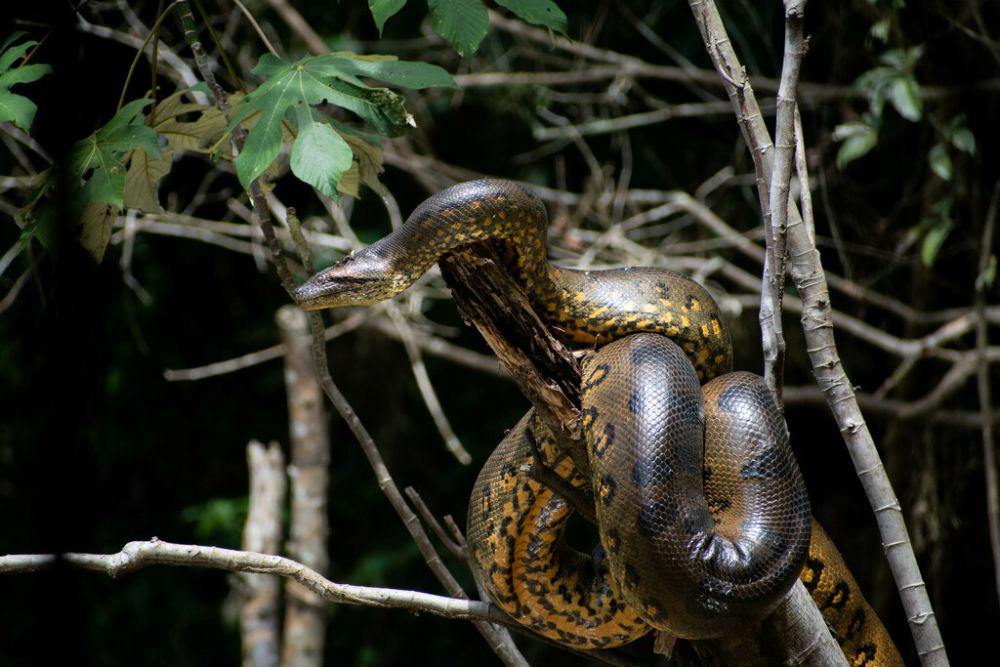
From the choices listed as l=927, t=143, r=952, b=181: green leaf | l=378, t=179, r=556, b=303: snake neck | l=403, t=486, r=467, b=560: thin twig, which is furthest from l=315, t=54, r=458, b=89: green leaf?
l=927, t=143, r=952, b=181: green leaf

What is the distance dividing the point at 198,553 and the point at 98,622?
5.00 m

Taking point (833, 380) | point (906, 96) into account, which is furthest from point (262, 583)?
point (906, 96)

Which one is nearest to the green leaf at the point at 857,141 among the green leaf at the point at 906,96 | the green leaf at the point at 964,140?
the green leaf at the point at 906,96

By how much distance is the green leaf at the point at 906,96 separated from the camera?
3.95 meters

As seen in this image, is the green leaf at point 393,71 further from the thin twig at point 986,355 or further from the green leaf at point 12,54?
the thin twig at point 986,355

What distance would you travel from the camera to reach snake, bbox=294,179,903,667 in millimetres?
1985

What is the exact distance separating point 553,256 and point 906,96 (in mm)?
2023

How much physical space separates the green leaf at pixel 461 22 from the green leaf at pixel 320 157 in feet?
1.06

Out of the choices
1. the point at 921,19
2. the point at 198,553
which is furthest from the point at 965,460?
the point at 198,553

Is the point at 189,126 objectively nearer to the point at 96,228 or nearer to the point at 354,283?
the point at 96,228

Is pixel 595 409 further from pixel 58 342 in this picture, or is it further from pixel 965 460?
pixel 965 460

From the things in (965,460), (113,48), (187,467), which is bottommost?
(187,467)

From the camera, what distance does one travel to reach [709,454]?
2.21m

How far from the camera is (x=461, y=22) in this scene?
2076mm
